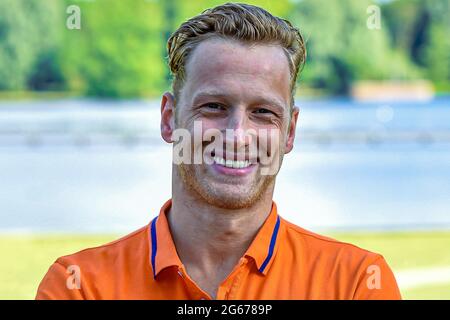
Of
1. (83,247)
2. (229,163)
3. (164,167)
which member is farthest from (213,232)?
(164,167)

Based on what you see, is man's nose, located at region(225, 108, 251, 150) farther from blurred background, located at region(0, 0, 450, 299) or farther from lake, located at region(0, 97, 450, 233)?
blurred background, located at region(0, 0, 450, 299)

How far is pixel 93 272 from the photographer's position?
Result: 2035mm

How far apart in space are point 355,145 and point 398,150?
1762mm

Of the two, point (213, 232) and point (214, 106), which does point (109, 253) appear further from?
point (214, 106)

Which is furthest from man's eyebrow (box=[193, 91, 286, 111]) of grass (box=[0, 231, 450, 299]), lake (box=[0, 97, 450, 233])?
lake (box=[0, 97, 450, 233])

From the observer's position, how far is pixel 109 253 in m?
2.11

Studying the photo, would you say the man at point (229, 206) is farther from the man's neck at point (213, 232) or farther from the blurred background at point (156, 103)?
the blurred background at point (156, 103)

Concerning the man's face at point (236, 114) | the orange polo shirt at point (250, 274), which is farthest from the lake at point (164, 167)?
the man's face at point (236, 114)

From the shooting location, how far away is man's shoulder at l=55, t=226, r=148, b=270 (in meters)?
2.06

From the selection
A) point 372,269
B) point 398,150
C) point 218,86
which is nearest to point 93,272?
point 218,86

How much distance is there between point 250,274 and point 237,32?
63 centimetres

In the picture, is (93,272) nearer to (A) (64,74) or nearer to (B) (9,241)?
(B) (9,241)

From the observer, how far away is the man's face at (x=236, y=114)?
1922 millimetres

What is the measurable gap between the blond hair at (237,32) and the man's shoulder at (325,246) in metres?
0.38
